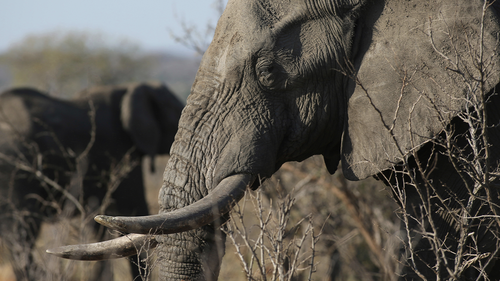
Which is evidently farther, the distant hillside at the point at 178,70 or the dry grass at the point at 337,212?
the distant hillside at the point at 178,70

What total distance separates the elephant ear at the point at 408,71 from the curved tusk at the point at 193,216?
0.52 meters

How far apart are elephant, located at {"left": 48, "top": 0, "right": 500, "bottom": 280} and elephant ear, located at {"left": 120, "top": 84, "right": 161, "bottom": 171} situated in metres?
3.53

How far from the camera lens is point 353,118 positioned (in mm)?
2381

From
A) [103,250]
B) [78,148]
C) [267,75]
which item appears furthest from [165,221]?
[78,148]

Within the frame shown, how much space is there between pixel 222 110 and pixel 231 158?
0.22 meters

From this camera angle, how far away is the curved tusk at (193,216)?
6.31ft

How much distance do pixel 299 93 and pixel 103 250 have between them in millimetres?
1007

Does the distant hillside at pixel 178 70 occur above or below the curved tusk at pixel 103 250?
above

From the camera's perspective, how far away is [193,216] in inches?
80.6

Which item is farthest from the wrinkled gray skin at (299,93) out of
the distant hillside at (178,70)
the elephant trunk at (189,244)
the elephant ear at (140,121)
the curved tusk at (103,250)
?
the elephant ear at (140,121)

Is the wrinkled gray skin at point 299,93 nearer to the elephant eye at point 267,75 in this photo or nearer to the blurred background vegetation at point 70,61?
the elephant eye at point 267,75

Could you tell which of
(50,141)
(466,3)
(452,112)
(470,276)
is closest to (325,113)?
(452,112)

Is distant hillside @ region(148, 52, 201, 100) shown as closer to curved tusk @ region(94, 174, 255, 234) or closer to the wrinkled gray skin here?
the wrinkled gray skin

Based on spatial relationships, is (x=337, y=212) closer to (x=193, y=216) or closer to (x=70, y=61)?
(x=193, y=216)
